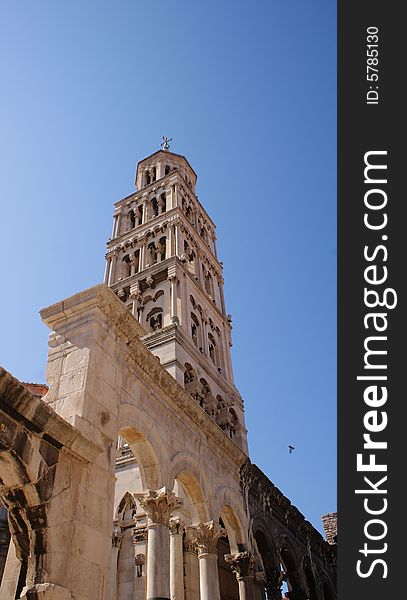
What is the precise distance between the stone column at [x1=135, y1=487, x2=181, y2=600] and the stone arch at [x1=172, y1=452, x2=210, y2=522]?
73.0 inches

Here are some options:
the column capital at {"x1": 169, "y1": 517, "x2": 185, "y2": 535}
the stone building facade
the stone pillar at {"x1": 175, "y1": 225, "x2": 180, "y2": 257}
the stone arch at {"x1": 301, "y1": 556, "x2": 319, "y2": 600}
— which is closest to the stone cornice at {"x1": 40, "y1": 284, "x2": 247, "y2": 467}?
the stone building facade

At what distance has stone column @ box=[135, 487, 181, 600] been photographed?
1108 centimetres

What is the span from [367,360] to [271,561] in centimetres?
1541

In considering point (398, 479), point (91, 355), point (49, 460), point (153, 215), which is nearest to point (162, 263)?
point (153, 215)

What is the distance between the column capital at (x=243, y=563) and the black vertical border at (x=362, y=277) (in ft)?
34.9

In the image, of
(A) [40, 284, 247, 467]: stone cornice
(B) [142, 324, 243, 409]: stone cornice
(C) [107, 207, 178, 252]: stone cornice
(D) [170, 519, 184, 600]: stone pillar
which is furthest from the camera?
(C) [107, 207, 178, 252]: stone cornice

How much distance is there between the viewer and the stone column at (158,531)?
11078 mm

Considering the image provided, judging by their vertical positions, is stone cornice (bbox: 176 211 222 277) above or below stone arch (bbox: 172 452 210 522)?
above

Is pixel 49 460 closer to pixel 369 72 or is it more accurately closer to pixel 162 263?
pixel 369 72

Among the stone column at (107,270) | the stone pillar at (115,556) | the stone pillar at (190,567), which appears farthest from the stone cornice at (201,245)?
the stone pillar at (190,567)

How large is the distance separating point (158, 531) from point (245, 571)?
6.07 metres

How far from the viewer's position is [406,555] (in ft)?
19.5

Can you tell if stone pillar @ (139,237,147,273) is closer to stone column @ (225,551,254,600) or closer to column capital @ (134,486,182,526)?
Answer: stone column @ (225,551,254,600)

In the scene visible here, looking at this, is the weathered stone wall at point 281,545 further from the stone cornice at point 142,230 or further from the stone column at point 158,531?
the stone cornice at point 142,230
